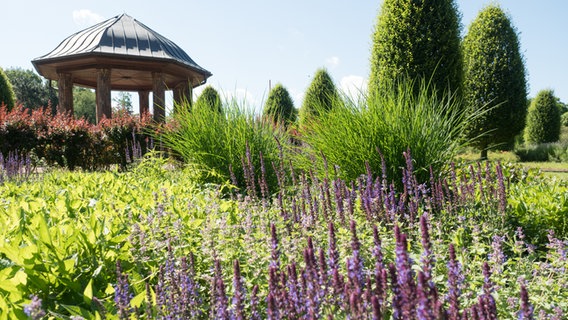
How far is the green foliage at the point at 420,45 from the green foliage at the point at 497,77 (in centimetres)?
998

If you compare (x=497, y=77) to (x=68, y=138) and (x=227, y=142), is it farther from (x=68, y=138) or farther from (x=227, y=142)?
(x=68, y=138)

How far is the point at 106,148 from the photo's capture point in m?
11.6

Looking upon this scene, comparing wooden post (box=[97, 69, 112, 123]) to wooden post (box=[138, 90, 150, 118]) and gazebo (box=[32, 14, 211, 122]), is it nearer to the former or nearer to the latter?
gazebo (box=[32, 14, 211, 122])

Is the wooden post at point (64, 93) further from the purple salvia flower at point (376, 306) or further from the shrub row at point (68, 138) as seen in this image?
the purple salvia flower at point (376, 306)

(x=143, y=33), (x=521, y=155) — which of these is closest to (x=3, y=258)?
(x=143, y=33)

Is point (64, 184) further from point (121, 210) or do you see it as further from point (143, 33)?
point (143, 33)

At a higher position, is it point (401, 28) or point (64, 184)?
point (401, 28)

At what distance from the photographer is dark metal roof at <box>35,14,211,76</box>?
601 inches

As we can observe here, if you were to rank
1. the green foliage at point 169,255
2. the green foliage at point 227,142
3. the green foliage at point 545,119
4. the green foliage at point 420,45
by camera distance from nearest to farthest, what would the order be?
the green foliage at point 169,255, the green foliage at point 227,142, the green foliage at point 420,45, the green foliage at point 545,119

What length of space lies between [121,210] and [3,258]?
96 cm

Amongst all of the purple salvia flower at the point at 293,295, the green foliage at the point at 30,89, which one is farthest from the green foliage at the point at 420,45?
the green foliage at the point at 30,89

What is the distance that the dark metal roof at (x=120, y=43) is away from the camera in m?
15.3

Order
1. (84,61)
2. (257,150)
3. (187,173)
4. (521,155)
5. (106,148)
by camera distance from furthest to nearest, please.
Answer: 1. (521,155)
2. (84,61)
3. (106,148)
4. (187,173)
5. (257,150)

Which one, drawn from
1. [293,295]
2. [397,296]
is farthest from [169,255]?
[397,296]
